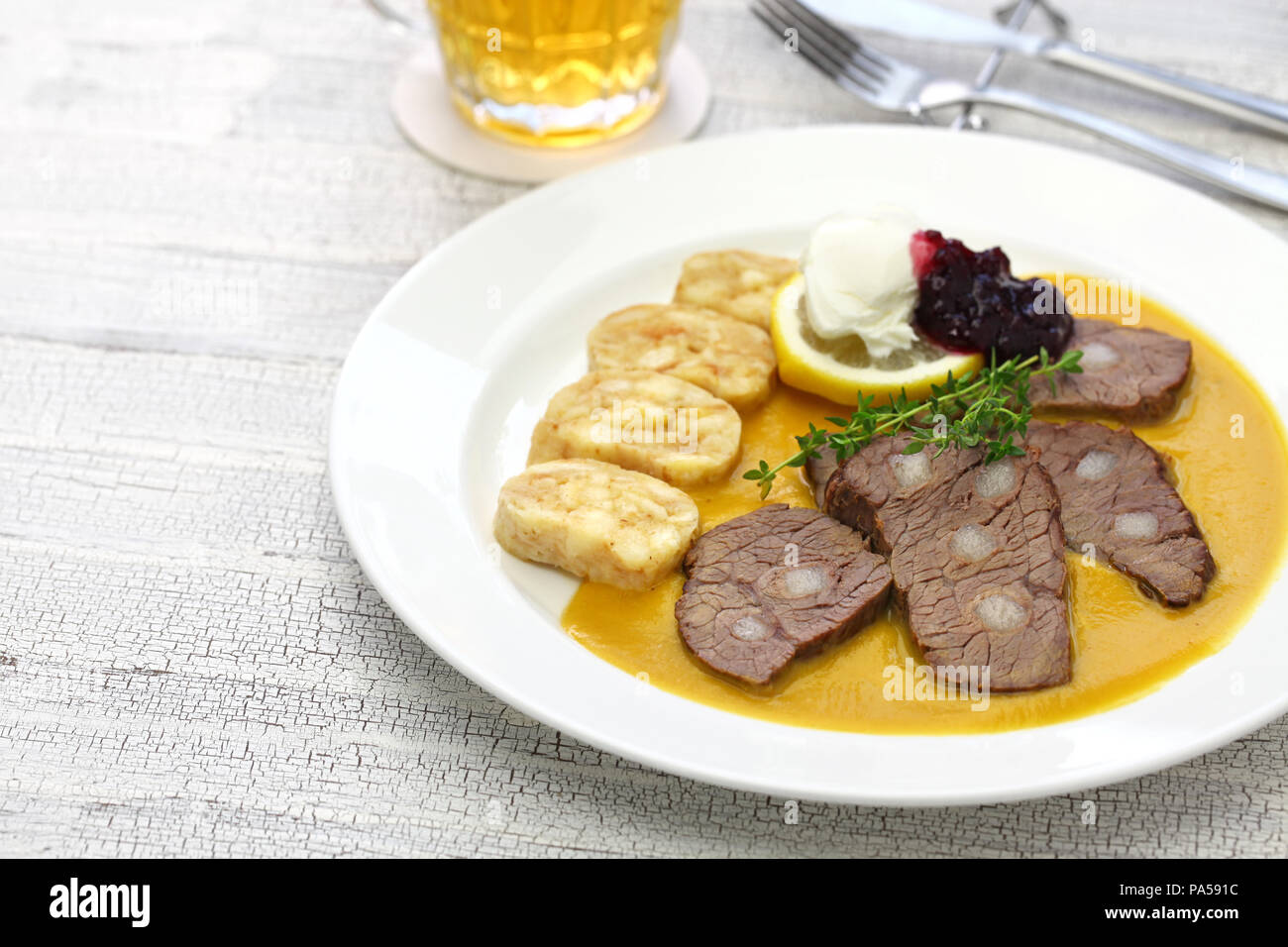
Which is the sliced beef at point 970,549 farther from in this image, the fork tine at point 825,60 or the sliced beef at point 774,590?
the fork tine at point 825,60

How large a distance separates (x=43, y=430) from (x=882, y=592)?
2.25m

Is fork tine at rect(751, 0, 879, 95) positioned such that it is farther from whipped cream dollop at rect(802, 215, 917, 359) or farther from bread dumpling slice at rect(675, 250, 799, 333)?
whipped cream dollop at rect(802, 215, 917, 359)

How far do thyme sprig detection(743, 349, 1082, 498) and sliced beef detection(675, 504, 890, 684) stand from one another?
6.9 inches

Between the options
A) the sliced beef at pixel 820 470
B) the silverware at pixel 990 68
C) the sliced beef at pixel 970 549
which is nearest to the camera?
the sliced beef at pixel 970 549

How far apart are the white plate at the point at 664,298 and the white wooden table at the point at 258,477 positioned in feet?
0.55

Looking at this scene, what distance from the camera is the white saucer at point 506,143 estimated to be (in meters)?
4.18

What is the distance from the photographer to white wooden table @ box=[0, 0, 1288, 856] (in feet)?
7.92

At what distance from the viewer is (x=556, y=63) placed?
3.95 m

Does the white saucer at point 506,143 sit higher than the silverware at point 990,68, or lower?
lower

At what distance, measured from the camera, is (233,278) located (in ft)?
12.7

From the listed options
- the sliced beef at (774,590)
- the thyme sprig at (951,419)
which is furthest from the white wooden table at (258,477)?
the thyme sprig at (951,419)

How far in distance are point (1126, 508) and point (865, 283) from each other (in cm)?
84

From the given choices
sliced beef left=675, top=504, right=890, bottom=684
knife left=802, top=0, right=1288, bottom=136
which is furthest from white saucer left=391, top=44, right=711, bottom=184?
sliced beef left=675, top=504, right=890, bottom=684

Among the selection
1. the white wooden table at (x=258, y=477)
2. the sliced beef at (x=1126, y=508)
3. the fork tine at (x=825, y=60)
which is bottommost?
the white wooden table at (x=258, y=477)
